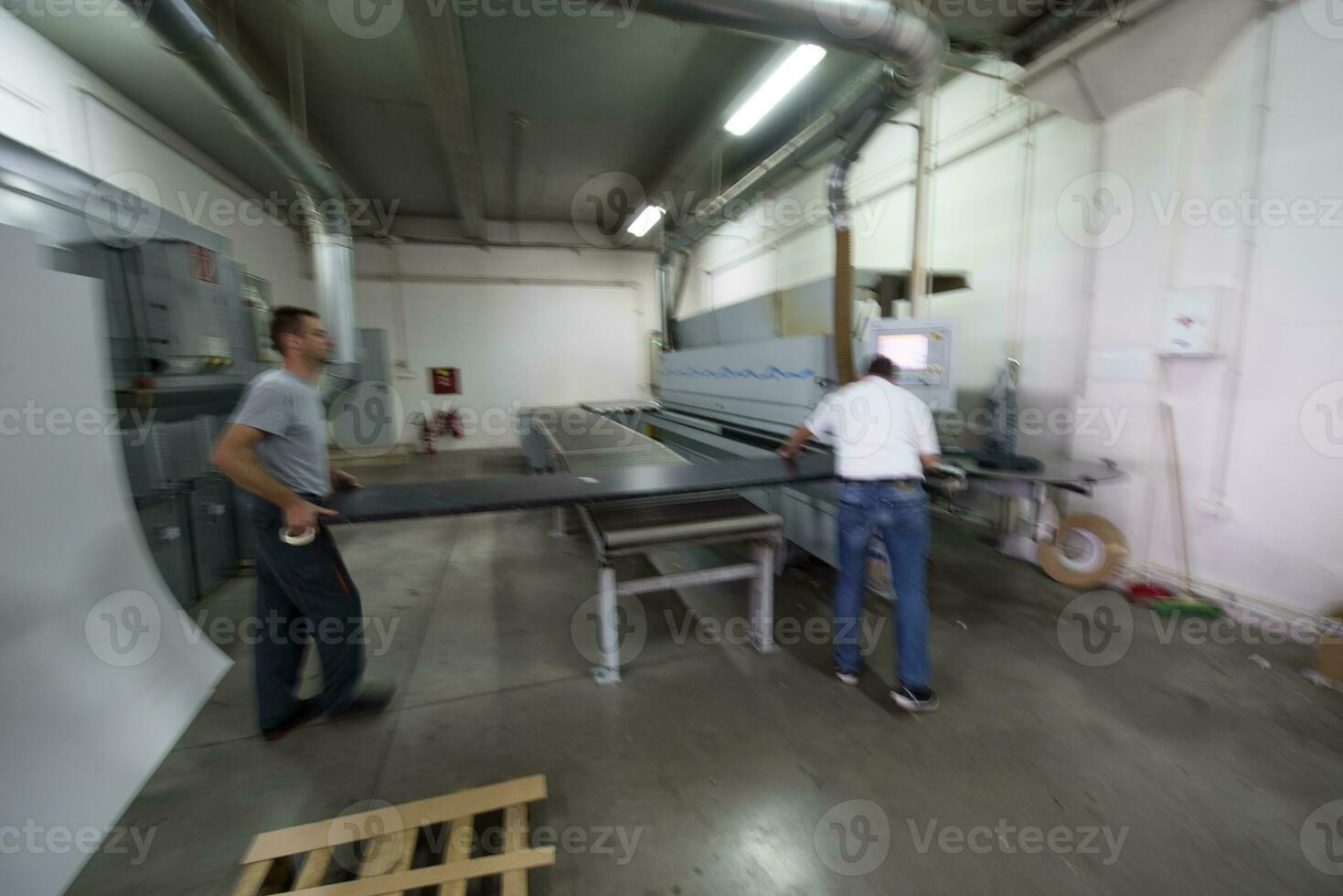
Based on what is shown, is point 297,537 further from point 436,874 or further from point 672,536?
point 672,536

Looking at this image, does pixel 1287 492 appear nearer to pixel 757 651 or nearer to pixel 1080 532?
pixel 1080 532

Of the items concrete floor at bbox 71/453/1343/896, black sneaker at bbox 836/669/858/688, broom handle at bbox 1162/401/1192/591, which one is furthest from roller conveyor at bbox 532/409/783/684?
broom handle at bbox 1162/401/1192/591

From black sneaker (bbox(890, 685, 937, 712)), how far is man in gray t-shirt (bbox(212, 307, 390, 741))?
212 cm

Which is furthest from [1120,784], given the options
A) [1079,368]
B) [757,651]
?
[1079,368]

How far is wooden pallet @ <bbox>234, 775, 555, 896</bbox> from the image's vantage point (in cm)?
128

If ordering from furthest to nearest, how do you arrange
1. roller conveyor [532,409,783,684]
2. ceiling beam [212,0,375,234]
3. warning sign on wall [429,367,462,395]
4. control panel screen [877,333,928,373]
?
warning sign on wall [429,367,462,395], ceiling beam [212,0,375,234], control panel screen [877,333,928,373], roller conveyor [532,409,783,684]

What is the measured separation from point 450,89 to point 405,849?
14.7ft

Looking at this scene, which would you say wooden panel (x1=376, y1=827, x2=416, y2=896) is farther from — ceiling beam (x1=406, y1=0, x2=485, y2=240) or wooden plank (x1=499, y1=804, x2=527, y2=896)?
ceiling beam (x1=406, y1=0, x2=485, y2=240)

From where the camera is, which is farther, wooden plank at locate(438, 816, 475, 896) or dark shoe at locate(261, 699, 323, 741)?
dark shoe at locate(261, 699, 323, 741)

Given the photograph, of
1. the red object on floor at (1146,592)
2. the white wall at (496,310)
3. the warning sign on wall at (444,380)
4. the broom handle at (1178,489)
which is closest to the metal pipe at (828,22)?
the broom handle at (1178,489)

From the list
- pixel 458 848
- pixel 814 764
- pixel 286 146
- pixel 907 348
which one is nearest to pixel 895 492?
pixel 814 764

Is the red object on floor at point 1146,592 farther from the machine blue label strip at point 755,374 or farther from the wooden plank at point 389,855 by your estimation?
the wooden plank at point 389,855

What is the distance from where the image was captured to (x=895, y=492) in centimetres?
197

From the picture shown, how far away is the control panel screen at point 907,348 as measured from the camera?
9.53ft
